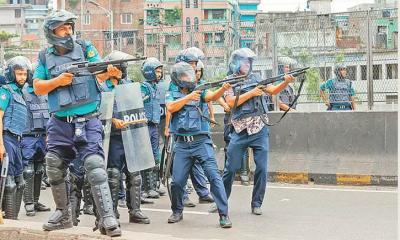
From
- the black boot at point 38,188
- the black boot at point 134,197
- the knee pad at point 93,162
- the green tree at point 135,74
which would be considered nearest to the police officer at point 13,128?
the black boot at point 38,188

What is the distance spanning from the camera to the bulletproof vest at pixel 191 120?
979 cm

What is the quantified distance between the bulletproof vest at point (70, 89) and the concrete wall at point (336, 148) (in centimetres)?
625

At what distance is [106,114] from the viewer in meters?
9.91

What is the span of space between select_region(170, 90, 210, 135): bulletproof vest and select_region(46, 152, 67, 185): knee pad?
2051 mm

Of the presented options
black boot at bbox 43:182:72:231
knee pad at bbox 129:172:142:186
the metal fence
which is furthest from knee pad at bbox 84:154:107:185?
the metal fence

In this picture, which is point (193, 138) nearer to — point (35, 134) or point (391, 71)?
point (35, 134)

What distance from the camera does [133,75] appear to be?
1542 centimetres

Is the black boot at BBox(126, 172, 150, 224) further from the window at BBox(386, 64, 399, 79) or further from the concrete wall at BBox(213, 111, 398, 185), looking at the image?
the window at BBox(386, 64, 399, 79)

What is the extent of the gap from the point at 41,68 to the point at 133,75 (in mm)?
7333

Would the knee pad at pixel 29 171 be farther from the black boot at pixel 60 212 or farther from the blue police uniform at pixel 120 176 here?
the black boot at pixel 60 212

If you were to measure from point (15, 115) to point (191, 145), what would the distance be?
2193mm

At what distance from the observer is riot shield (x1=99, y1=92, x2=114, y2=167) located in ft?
32.2

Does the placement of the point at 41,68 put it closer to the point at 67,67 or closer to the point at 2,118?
the point at 67,67

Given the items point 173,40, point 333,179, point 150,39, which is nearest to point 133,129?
point 333,179
